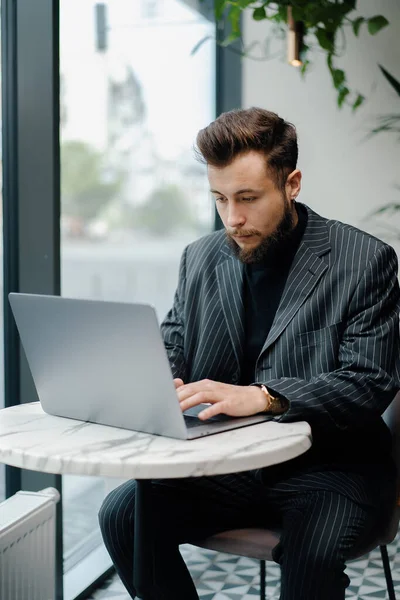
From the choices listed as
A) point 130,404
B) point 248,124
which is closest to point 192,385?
point 130,404

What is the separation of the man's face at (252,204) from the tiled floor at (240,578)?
4.22ft

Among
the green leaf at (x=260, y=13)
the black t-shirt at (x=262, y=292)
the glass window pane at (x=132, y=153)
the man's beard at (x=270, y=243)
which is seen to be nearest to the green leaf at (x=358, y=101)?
the green leaf at (x=260, y=13)

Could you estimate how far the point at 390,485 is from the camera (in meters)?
1.85

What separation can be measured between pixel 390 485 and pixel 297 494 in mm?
240

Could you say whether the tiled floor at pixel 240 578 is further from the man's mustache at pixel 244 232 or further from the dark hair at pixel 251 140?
the dark hair at pixel 251 140

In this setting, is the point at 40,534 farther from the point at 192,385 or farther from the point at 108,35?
the point at 108,35

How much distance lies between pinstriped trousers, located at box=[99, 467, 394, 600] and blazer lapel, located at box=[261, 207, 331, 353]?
0.33 m

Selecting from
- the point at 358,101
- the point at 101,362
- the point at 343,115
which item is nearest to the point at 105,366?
the point at 101,362

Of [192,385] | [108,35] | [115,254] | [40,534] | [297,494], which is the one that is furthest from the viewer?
[115,254]

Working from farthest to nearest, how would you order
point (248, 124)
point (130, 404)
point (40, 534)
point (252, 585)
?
point (252, 585) < point (40, 534) < point (248, 124) < point (130, 404)

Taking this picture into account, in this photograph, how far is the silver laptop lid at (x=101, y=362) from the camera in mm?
1358

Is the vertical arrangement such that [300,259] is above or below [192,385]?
above

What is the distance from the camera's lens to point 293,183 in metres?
1.97

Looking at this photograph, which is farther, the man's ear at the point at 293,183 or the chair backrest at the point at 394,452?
the man's ear at the point at 293,183
